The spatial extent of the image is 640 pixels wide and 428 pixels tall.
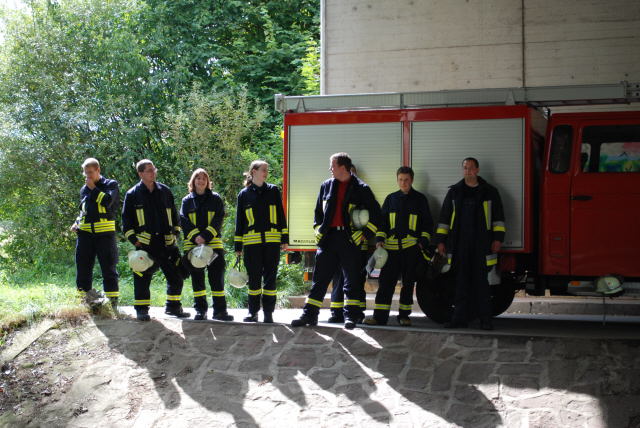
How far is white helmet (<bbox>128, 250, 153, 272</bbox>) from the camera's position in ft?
27.2

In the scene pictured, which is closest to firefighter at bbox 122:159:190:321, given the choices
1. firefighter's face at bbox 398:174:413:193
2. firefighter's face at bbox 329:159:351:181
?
firefighter's face at bbox 329:159:351:181

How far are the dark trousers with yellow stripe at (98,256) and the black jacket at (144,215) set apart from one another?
43 centimetres

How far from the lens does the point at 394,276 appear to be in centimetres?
805

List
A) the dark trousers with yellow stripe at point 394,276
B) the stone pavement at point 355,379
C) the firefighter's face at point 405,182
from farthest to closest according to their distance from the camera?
the dark trousers with yellow stripe at point 394,276 < the firefighter's face at point 405,182 < the stone pavement at point 355,379

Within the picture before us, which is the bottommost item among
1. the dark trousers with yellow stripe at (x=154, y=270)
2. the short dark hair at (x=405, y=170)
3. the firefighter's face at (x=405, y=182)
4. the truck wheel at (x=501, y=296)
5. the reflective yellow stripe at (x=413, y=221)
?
the truck wheel at (x=501, y=296)

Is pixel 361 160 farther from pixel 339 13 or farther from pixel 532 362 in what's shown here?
pixel 339 13

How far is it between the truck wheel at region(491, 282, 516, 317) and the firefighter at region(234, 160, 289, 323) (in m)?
2.47

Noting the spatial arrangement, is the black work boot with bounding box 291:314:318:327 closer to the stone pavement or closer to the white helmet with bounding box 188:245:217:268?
the stone pavement

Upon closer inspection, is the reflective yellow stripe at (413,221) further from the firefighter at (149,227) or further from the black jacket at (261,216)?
the firefighter at (149,227)

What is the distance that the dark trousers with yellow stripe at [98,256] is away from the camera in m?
8.74

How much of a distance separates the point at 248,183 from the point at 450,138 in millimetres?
2337

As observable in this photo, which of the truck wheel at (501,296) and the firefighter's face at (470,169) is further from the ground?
the firefighter's face at (470,169)

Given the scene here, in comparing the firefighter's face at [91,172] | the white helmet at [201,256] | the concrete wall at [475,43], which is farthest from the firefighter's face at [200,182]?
the concrete wall at [475,43]

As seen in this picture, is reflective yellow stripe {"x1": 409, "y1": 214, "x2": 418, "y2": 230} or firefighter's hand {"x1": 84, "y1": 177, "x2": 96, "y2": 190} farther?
firefighter's hand {"x1": 84, "y1": 177, "x2": 96, "y2": 190}
